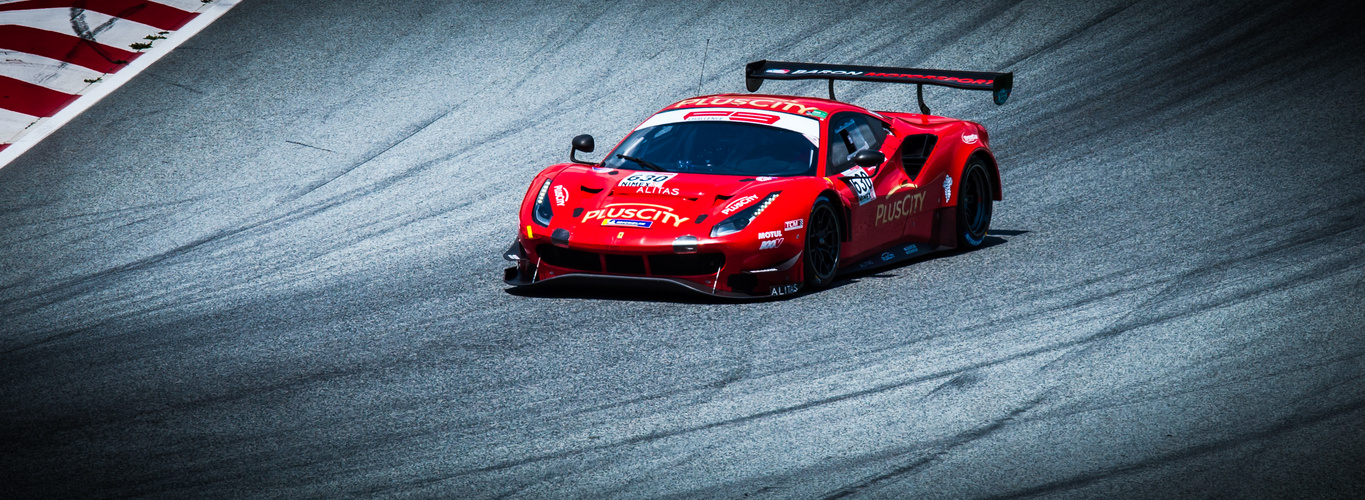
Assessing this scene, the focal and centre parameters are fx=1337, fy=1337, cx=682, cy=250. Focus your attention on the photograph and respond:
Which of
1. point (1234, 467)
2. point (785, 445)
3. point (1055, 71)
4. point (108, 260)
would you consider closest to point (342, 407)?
point (785, 445)

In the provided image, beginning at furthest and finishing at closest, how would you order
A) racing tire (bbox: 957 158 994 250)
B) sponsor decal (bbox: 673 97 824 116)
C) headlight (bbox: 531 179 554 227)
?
racing tire (bbox: 957 158 994 250) → sponsor decal (bbox: 673 97 824 116) → headlight (bbox: 531 179 554 227)

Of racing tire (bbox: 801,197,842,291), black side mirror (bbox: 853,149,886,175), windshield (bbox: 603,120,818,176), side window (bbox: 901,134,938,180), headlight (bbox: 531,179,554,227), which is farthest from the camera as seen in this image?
side window (bbox: 901,134,938,180)

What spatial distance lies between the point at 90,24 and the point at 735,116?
369 inches

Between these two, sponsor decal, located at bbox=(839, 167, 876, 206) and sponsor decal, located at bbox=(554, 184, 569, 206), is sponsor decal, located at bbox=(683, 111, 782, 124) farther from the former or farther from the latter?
sponsor decal, located at bbox=(554, 184, 569, 206)

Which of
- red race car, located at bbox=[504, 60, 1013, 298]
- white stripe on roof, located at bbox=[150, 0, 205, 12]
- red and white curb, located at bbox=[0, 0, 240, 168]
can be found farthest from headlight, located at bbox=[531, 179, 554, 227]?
white stripe on roof, located at bbox=[150, 0, 205, 12]

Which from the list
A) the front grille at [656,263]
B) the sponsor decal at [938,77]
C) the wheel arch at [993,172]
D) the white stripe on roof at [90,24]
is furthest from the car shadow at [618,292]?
the white stripe on roof at [90,24]

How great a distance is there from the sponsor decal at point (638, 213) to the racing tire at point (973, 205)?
2482mm

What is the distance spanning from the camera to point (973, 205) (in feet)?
30.3

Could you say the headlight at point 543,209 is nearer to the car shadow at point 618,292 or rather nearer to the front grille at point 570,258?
the front grille at point 570,258

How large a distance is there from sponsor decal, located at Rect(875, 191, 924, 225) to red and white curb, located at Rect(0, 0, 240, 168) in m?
7.72

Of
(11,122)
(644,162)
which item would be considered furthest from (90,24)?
(644,162)

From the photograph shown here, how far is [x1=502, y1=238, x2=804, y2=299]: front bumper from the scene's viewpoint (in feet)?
23.4

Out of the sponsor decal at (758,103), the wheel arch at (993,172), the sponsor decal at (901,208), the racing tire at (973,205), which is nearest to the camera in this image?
the sponsor decal at (901,208)

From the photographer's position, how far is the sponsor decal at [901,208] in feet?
26.9
